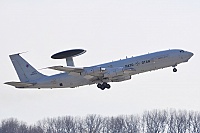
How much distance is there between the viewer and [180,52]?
15725 cm

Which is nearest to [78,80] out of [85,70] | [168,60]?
[85,70]

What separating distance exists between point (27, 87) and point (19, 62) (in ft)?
13.6

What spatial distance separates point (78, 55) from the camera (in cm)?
15562

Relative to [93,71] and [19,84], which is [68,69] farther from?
[19,84]

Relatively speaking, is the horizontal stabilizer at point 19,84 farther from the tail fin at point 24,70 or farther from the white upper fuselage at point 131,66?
the tail fin at point 24,70

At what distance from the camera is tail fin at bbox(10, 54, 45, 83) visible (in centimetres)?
16088

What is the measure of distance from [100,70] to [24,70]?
10.8 meters

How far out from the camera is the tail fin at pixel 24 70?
528ft

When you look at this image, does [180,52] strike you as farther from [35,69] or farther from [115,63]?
[35,69]

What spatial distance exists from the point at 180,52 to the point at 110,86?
955cm

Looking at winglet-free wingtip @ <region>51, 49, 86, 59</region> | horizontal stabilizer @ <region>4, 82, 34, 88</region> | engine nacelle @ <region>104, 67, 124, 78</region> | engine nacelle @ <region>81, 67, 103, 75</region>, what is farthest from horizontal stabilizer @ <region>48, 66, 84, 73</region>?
horizontal stabilizer @ <region>4, 82, 34, 88</region>

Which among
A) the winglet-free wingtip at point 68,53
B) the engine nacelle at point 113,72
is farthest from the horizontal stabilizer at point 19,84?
the engine nacelle at point 113,72

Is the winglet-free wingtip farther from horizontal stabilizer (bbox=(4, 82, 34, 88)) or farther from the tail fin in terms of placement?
the tail fin

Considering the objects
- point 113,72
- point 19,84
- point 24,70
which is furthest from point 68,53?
point 24,70
